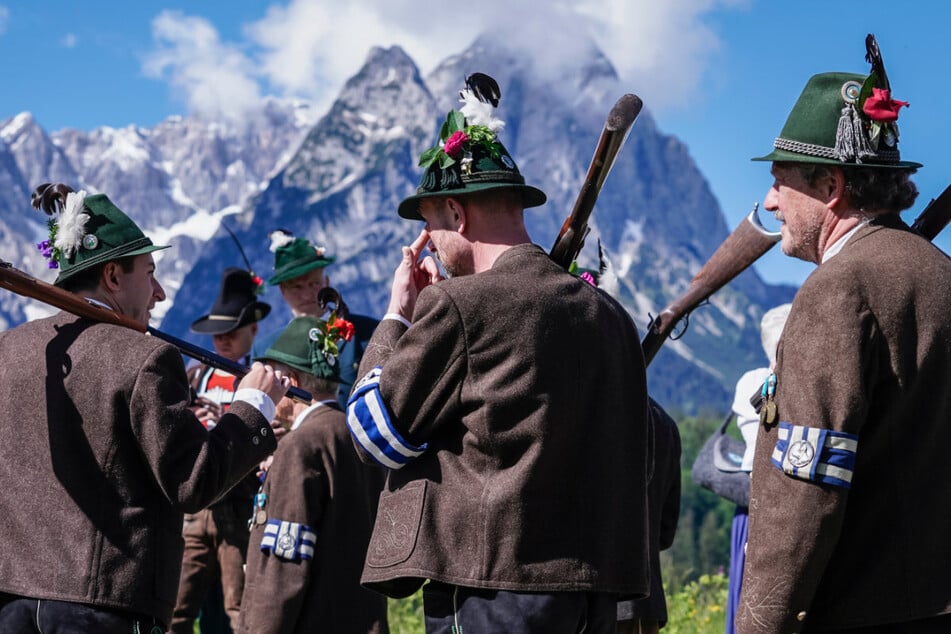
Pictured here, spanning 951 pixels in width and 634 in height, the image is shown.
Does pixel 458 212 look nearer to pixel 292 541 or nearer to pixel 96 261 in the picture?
pixel 96 261

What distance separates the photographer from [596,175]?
4336mm

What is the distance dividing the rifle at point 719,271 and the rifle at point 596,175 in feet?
2.87

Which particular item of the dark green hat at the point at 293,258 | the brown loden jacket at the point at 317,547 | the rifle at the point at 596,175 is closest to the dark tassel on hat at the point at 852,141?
the rifle at the point at 596,175

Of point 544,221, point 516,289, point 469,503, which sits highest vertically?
point 544,221

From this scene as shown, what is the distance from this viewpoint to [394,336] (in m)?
4.37

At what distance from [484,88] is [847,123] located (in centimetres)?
127

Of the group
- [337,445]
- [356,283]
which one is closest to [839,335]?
[337,445]

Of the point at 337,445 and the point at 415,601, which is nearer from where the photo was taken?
the point at 337,445

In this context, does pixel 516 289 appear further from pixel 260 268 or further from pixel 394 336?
pixel 260 268

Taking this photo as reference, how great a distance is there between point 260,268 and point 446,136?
15338cm

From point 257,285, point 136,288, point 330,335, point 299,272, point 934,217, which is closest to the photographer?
point 934,217

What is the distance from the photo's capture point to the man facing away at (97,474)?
15.0ft

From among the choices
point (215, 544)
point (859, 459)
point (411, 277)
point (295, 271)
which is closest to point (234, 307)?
point (295, 271)

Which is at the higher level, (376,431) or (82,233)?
(82,233)
